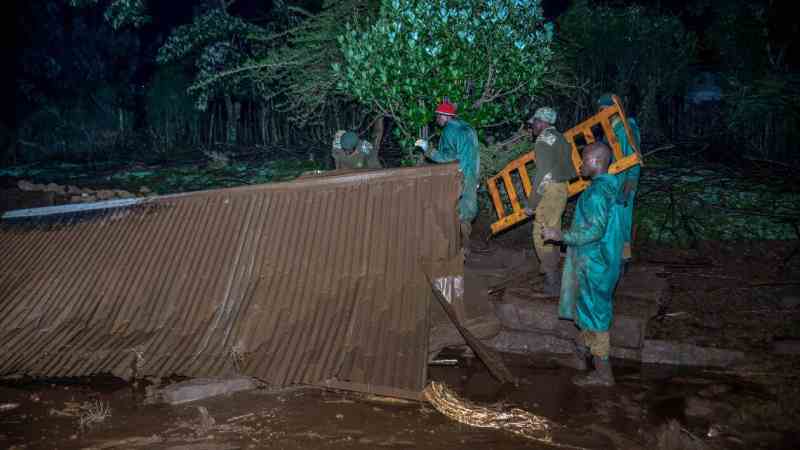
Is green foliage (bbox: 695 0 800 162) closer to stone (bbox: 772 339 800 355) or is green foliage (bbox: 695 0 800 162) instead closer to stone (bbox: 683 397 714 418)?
stone (bbox: 772 339 800 355)

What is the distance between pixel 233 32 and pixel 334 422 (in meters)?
12.4

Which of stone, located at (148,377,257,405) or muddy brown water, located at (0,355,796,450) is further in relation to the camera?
stone, located at (148,377,257,405)

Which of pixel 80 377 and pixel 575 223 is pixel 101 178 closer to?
pixel 80 377

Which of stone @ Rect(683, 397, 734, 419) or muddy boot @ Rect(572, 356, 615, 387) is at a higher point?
muddy boot @ Rect(572, 356, 615, 387)

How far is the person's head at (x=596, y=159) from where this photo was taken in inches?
198

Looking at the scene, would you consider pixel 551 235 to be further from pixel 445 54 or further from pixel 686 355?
pixel 445 54

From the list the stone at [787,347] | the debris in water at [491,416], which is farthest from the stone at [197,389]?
the stone at [787,347]

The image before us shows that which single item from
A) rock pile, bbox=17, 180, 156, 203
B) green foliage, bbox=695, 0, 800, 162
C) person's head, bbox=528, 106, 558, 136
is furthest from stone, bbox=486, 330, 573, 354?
green foliage, bbox=695, 0, 800, 162

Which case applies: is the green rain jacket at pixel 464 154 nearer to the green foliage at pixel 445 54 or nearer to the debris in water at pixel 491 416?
the green foliage at pixel 445 54

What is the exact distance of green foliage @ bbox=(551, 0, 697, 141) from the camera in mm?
14297

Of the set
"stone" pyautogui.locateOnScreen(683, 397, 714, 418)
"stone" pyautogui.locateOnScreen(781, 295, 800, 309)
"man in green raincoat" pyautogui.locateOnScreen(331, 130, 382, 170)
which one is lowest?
"stone" pyautogui.locateOnScreen(683, 397, 714, 418)

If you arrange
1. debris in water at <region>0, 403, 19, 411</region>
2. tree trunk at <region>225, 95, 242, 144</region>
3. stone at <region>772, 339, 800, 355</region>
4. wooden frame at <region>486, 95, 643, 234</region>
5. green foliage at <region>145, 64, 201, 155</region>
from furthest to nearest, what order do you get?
tree trunk at <region>225, 95, 242, 144</region> → green foliage at <region>145, 64, 201, 155</region> → wooden frame at <region>486, 95, 643, 234</region> → stone at <region>772, 339, 800, 355</region> → debris in water at <region>0, 403, 19, 411</region>

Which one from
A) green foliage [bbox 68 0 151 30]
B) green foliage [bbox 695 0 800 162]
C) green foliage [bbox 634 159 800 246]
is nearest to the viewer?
green foliage [bbox 634 159 800 246]

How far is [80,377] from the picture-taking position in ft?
17.6
